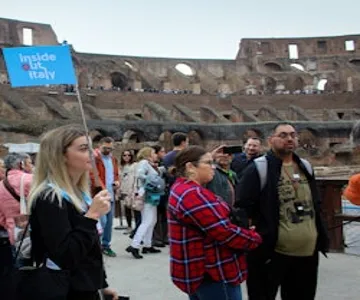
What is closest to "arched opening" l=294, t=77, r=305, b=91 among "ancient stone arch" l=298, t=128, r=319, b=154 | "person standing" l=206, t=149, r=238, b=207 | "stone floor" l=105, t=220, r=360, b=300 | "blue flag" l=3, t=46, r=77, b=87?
"ancient stone arch" l=298, t=128, r=319, b=154

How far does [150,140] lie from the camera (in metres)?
26.0

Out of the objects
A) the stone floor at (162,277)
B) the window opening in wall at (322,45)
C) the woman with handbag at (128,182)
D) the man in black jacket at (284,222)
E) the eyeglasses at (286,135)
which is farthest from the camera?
the window opening in wall at (322,45)

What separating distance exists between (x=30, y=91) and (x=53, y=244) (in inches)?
1205

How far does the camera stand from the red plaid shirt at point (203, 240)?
2750 mm

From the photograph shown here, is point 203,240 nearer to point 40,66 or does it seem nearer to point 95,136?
point 40,66

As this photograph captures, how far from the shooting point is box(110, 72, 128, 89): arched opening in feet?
141

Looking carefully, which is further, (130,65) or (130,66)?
(130,65)

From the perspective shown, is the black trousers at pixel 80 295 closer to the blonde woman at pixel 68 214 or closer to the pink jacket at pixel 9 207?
the blonde woman at pixel 68 214

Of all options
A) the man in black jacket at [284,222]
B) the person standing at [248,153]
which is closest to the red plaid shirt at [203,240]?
the man in black jacket at [284,222]

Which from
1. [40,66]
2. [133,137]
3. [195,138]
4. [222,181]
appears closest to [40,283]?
[40,66]

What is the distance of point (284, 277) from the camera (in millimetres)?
3428

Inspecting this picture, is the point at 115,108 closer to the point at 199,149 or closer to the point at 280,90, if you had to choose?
the point at 280,90

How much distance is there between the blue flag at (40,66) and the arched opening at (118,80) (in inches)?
1544

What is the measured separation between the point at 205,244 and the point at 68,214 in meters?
0.89
